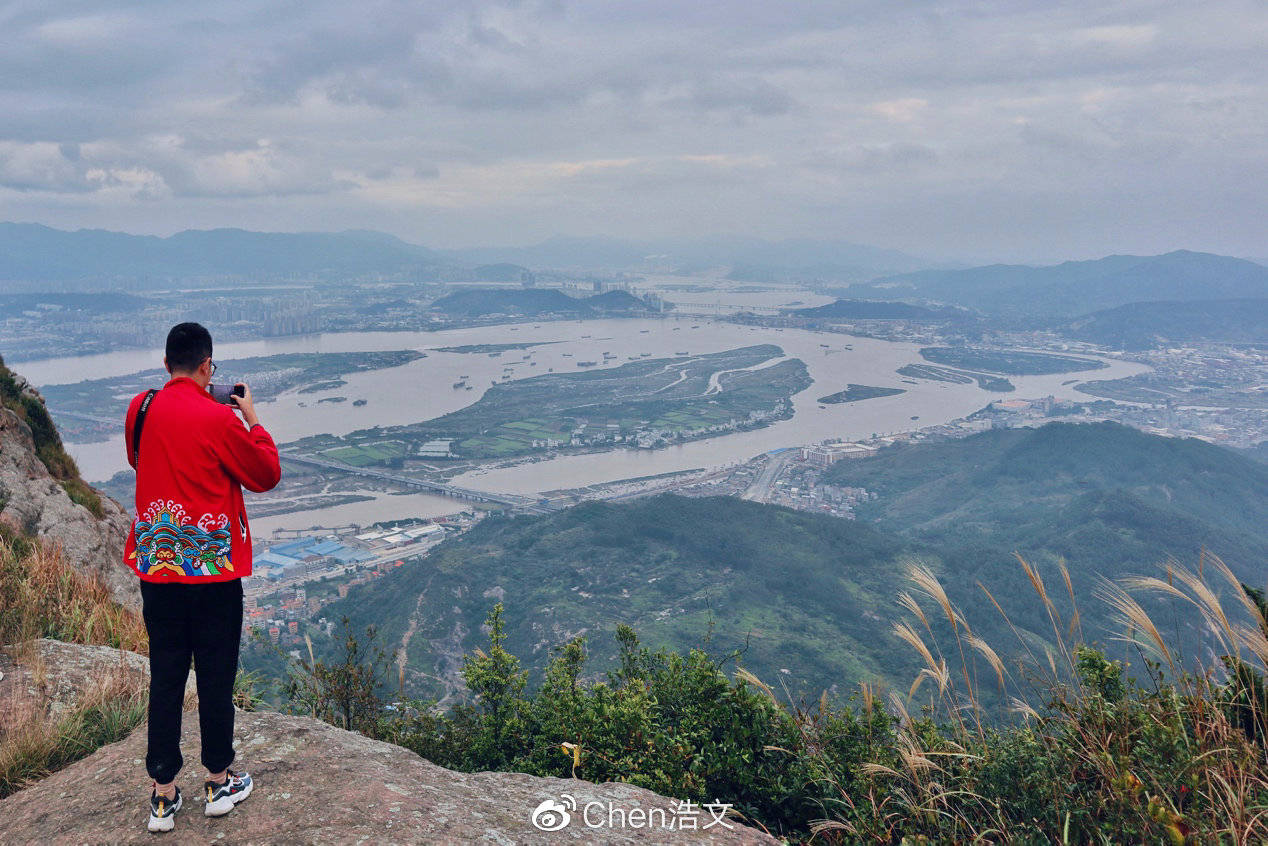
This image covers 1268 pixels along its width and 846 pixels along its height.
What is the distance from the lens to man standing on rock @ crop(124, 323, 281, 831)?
2.02m

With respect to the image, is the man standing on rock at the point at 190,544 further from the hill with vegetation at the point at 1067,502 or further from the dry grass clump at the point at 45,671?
the hill with vegetation at the point at 1067,502

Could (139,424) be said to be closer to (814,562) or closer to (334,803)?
(334,803)

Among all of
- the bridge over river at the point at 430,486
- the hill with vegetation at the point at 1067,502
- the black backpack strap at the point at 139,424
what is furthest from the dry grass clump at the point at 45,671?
the bridge over river at the point at 430,486

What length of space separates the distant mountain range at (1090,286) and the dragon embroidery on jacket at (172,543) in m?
110

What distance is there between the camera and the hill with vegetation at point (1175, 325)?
72062 mm

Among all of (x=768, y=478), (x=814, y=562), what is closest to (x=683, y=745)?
(x=814, y=562)

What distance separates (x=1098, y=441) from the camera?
113ft

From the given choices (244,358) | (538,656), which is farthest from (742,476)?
(244,358)

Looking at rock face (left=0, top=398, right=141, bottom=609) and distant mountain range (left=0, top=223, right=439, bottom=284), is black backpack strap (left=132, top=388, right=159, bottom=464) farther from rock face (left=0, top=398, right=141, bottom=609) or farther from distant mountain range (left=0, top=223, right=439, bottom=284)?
distant mountain range (left=0, top=223, right=439, bottom=284)

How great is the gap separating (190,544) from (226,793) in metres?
0.78

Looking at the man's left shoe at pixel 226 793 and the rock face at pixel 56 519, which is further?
the rock face at pixel 56 519

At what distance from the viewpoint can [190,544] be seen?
201 cm

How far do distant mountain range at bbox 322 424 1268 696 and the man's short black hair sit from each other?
12.6m

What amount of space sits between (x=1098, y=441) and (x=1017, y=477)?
201 inches
